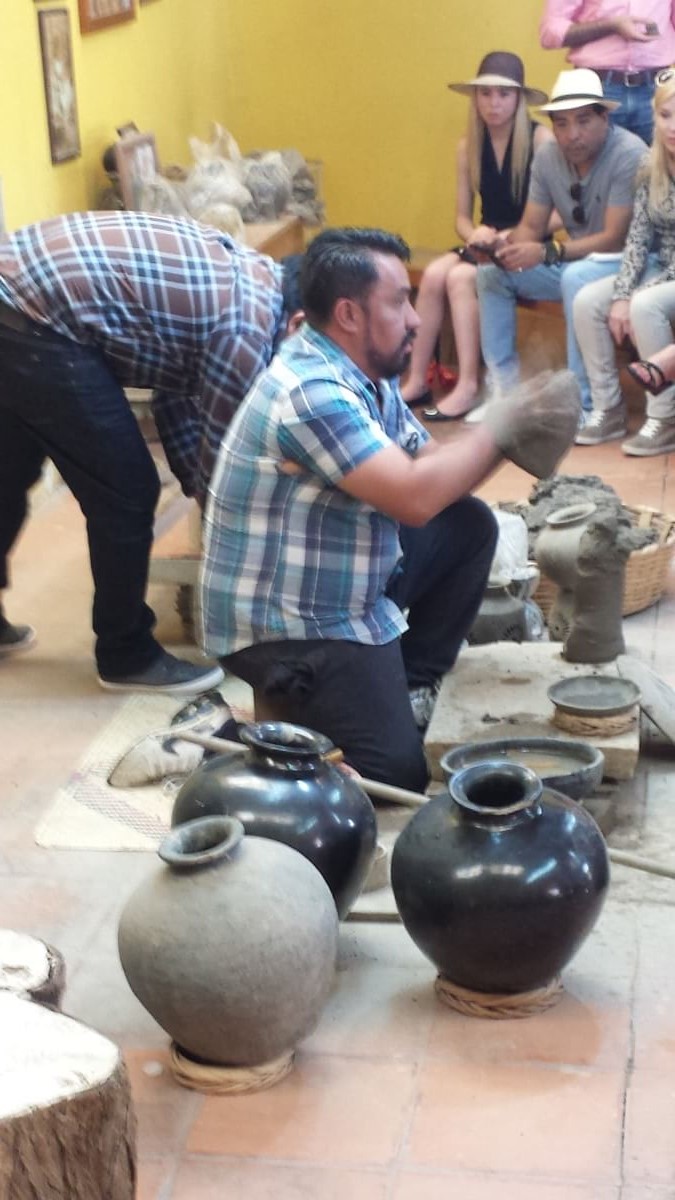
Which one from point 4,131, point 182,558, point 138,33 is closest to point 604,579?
point 182,558

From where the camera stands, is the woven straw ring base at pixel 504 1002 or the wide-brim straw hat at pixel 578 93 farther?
the wide-brim straw hat at pixel 578 93

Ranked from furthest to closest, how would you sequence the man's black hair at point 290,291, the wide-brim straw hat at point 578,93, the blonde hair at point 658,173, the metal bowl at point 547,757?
the wide-brim straw hat at point 578,93, the blonde hair at point 658,173, the man's black hair at point 290,291, the metal bowl at point 547,757

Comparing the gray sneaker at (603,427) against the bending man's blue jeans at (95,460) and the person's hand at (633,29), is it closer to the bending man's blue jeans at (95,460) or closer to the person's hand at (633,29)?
the person's hand at (633,29)

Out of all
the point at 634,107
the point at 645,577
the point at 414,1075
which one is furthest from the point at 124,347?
the point at 634,107

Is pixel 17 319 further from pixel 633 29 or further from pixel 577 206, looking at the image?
pixel 633 29

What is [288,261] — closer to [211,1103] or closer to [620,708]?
[620,708]

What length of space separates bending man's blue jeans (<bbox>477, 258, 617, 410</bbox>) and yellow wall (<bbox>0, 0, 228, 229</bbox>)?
5.11 ft

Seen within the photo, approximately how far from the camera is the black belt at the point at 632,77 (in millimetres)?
6051

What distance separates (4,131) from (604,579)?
110 inches

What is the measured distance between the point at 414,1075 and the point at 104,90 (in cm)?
457

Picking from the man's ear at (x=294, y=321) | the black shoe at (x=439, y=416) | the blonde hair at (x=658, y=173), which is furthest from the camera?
the black shoe at (x=439, y=416)

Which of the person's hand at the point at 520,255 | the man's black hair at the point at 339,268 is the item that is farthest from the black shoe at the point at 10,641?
the person's hand at the point at 520,255

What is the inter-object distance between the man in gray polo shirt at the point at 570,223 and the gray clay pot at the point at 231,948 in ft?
12.1

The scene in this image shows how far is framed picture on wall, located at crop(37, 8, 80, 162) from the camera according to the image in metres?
5.22
